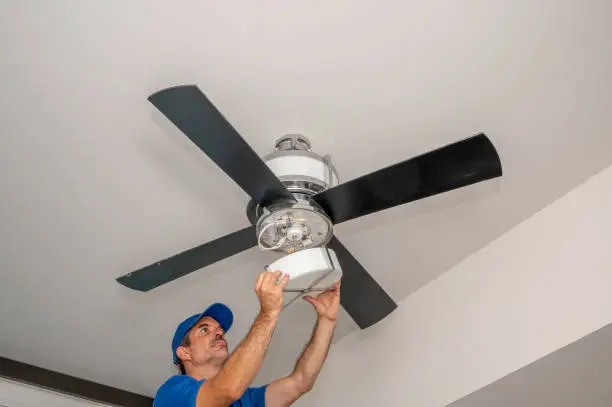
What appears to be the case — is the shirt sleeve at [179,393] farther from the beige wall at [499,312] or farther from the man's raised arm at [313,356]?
the beige wall at [499,312]

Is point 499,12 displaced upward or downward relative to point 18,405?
upward

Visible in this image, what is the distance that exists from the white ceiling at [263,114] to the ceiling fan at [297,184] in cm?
23

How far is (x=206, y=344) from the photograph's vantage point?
1622 mm

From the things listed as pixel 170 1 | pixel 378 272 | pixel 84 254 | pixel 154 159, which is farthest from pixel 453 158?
pixel 84 254

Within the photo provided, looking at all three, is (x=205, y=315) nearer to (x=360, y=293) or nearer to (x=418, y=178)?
(x=360, y=293)

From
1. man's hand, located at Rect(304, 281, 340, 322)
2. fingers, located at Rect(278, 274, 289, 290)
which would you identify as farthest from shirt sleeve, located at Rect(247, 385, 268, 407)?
fingers, located at Rect(278, 274, 289, 290)

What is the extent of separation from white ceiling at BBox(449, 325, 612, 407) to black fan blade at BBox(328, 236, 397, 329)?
45 centimetres

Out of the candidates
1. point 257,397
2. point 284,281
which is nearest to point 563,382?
point 257,397

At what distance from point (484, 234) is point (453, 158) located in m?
Result: 0.83

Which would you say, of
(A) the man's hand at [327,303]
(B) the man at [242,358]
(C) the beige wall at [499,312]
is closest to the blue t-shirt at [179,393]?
(B) the man at [242,358]

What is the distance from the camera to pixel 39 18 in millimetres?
1249

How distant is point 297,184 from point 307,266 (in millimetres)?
238

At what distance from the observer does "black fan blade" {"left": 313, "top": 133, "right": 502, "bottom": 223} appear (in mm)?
1108

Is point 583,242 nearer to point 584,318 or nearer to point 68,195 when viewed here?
point 584,318
